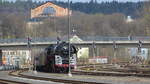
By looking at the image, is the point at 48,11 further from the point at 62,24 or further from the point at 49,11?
the point at 62,24

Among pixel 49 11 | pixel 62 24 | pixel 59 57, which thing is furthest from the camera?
pixel 62 24

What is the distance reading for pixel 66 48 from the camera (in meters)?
54.3

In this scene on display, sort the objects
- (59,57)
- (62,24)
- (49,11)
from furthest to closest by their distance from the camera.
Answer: (62,24)
(49,11)
(59,57)

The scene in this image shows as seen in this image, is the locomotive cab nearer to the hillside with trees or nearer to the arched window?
the arched window

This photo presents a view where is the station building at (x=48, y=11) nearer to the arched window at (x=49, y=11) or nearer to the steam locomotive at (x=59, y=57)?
the arched window at (x=49, y=11)

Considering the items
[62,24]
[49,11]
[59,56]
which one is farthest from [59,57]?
[62,24]

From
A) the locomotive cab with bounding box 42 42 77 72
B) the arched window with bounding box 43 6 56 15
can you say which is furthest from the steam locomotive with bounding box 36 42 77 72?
the arched window with bounding box 43 6 56 15

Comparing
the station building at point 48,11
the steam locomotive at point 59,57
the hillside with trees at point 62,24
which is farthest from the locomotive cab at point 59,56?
the hillside with trees at point 62,24

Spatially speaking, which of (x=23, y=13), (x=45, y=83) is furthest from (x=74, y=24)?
(x=45, y=83)

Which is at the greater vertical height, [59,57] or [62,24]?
[62,24]

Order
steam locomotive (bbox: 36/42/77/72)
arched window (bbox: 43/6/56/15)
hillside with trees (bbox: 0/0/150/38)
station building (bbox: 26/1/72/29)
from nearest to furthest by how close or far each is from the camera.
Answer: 1. steam locomotive (bbox: 36/42/77/72)
2. station building (bbox: 26/1/72/29)
3. arched window (bbox: 43/6/56/15)
4. hillside with trees (bbox: 0/0/150/38)

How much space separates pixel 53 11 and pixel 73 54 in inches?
2756

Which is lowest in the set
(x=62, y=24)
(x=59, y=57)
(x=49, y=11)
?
(x=59, y=57)

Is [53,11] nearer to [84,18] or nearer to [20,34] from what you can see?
[20,34]
